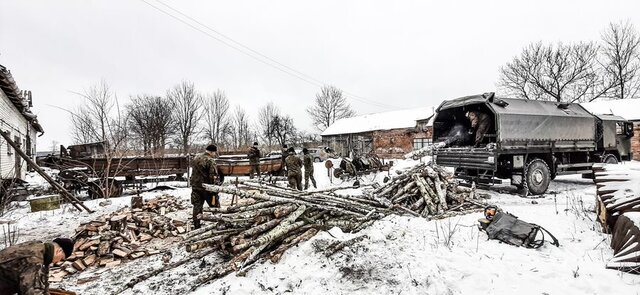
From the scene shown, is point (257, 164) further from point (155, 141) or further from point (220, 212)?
point (155, 141)

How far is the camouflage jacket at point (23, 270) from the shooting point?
263cm

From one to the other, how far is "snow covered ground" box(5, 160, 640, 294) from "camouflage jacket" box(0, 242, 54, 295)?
1472 mm

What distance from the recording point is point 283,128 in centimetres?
5516

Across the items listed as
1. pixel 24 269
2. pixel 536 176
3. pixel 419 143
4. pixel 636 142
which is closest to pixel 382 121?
pixel 419 143

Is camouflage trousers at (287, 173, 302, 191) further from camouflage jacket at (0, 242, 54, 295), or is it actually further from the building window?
the building window

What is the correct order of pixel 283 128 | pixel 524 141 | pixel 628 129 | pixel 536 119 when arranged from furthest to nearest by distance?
pixel 283 128, pixel 628 129, pixel 536 119, pixel 524 141

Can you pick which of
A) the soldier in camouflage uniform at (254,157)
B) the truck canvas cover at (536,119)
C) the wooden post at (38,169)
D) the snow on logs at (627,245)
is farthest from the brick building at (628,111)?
the wooden post at (38,169)

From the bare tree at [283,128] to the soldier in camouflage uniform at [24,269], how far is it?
5103 centimetres

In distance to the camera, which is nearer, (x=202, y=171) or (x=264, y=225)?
(x=264, y=225)

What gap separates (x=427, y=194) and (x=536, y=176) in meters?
4.25

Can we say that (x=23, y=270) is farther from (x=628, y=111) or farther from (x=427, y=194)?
(x=628, y=111)

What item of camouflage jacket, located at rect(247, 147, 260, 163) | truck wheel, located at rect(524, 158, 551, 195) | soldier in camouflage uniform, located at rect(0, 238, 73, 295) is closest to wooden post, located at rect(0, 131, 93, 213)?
soldier in camouflage uniform, located at rect(0, 238, 73, 295)

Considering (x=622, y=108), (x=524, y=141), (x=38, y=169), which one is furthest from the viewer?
(x=622, y=108)

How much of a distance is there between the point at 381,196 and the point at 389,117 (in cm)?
2851
